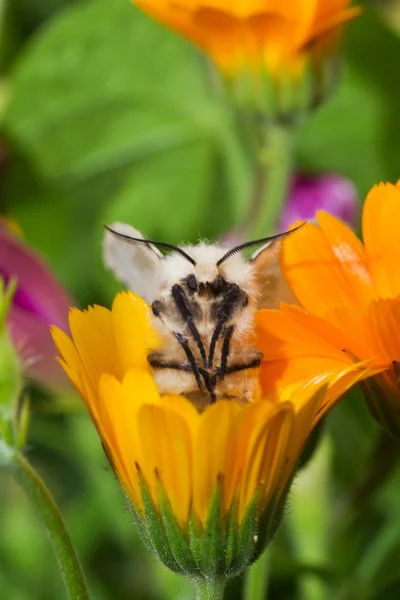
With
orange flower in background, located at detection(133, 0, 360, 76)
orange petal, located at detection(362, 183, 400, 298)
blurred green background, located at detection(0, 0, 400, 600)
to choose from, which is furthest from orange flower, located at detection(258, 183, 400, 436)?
blurred green background, located at detection(0, 0, 400, 600)

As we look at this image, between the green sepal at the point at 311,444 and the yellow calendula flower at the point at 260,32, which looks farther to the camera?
the yellow calendula flower at the point at 260,32

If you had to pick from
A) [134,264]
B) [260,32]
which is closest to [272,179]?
[260,32]

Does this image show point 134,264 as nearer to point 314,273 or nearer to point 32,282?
point 314,273

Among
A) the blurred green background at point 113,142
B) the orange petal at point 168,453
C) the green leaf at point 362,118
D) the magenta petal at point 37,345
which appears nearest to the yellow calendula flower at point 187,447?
the orange petal at point 168,453

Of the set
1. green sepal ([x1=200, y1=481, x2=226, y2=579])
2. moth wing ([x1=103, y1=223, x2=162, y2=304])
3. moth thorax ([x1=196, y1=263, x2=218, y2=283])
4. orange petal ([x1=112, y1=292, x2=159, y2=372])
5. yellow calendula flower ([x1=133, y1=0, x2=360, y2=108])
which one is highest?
yellow calendula flower ([x1=133, y1=0, x2=360, y2=108])

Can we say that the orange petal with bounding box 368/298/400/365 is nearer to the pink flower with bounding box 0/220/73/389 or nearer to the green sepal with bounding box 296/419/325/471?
the green sepal with bounding box 296/419/325/471

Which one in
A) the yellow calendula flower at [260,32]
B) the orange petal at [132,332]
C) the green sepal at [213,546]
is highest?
the yellow calendula flower at [260,32]

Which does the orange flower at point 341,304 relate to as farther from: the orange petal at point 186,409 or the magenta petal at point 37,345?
the magenta petal at point 37,345
